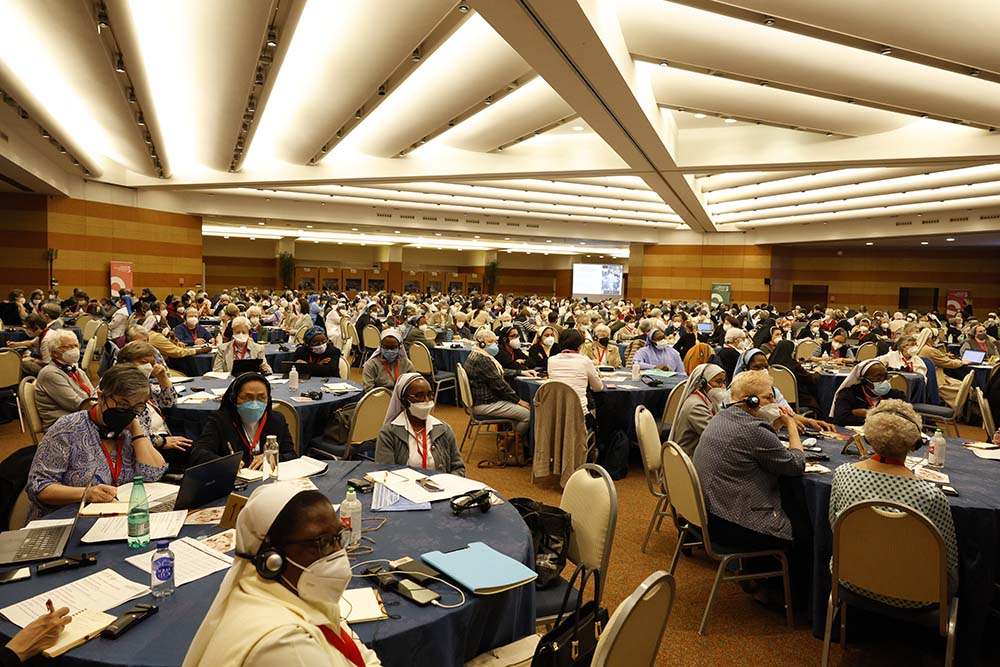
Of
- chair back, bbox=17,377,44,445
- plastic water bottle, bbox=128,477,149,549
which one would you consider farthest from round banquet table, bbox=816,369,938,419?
chair back, bbox=17,377,44,445

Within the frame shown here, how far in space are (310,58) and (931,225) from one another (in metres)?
20.3

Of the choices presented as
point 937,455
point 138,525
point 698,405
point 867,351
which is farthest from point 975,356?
point 138,525

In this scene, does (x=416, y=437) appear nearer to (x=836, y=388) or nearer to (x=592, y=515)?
(x=592, y=515)

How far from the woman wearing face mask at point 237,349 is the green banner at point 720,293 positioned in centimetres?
2407

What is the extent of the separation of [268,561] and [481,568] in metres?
1.09

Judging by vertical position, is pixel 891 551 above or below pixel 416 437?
below

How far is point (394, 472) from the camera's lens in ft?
11.8

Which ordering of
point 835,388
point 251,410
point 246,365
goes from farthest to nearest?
point 835,388 → point 246,365 → point 251,410

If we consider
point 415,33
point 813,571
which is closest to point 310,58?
point 415,33

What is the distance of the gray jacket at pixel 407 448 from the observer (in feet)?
13.1

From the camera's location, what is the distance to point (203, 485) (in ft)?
9.68

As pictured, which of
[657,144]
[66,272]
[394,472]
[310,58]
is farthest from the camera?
[66,272]

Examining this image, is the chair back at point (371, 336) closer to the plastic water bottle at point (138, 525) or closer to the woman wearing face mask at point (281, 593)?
the plastic water bottle at point (138, 525)

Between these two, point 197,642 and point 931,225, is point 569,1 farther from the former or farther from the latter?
point 931,225
